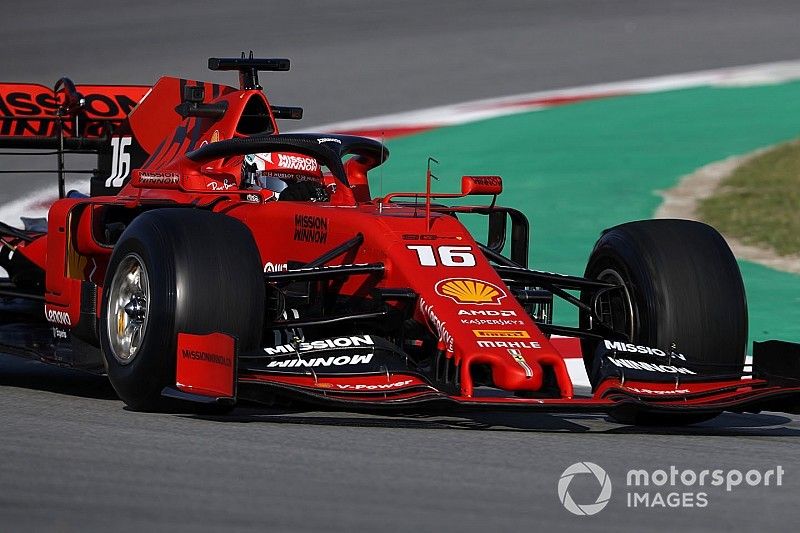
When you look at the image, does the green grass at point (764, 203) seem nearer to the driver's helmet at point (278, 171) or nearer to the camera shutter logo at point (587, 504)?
the driver's helmet at point (278, 171)

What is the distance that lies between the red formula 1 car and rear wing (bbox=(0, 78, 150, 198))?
4.54 feet

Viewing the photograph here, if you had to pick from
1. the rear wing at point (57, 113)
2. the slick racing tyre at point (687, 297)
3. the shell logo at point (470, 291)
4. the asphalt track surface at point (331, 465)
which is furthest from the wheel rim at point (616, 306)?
the rear wing at point (57, 113)

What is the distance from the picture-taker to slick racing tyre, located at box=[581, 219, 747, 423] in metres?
7.46

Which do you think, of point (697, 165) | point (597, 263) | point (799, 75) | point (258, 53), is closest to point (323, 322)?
point (597, 263)

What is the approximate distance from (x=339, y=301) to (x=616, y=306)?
4.58 feet

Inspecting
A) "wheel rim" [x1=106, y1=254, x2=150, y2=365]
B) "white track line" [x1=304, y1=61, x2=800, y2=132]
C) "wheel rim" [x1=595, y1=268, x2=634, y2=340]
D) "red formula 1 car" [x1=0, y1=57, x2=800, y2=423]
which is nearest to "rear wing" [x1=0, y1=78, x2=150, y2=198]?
"red formula 1 car" [x1=0, y1=57, x2=800, y2=423]

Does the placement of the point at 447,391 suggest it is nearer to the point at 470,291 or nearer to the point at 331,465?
the point at 470,291

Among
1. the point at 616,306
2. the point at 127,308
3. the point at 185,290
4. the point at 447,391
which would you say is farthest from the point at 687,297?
the point at 127,308

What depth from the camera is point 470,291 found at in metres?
7.10

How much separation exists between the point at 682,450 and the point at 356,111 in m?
11.6

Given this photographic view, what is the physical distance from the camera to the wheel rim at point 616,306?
7705mm

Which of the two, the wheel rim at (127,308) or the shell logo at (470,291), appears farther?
the wheel rim at (127,308)

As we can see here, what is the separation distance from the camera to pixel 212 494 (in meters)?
5.15

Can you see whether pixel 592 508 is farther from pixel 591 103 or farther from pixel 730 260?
pixel 591 103
